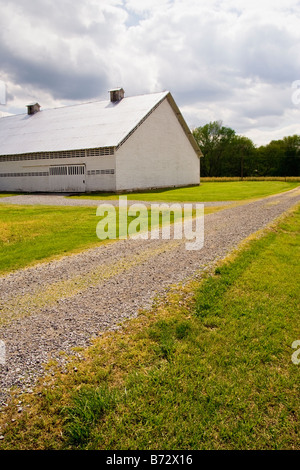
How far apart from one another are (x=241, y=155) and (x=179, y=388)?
289 ft

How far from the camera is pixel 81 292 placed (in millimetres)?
5227

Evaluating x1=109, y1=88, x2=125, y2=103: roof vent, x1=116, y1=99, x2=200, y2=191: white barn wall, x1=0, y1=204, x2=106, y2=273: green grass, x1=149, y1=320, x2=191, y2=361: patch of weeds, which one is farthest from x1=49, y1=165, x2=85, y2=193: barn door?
x1=149, y1=320, x2=191, y2=361: patch of weeds

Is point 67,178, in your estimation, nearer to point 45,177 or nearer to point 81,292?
point 45,177

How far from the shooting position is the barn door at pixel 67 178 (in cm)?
2814

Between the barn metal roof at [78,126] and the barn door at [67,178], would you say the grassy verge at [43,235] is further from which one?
the barn metal roof at [78,126]

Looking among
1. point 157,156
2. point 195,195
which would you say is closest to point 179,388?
point 195,195

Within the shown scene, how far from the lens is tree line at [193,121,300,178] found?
83688 mm

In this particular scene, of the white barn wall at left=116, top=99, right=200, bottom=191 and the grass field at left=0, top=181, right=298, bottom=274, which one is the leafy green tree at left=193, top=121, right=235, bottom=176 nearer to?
the white barn wall at left=116, top=99, right=200, bottom=191

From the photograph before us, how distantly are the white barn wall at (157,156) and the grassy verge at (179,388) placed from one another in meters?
23.9

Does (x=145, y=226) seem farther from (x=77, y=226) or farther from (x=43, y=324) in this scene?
(x=43, y=324)

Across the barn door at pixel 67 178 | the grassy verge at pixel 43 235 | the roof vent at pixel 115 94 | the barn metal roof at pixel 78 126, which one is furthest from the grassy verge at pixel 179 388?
the roof vent at pixel 115 94

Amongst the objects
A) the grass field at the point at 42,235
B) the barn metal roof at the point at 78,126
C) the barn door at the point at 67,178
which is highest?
the barn metal roof at the point at 78,126
